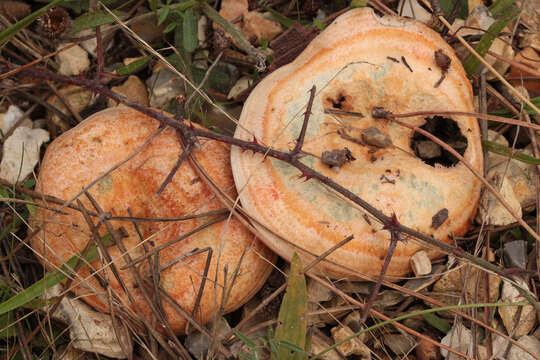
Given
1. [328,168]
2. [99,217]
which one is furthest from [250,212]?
[99,217]

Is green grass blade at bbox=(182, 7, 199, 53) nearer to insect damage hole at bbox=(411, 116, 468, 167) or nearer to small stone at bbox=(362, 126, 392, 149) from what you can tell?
small stone at bbox=(362, 126, 392, 149)

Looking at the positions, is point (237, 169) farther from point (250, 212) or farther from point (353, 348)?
point (353, 348)

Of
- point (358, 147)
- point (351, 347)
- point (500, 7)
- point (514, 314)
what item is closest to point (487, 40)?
point (500, 7)

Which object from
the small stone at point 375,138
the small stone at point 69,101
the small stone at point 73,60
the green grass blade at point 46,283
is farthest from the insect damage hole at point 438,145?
the small stone at point 73,60

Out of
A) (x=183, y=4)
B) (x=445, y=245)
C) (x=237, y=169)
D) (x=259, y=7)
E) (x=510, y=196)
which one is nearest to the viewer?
(x=445, y=245)

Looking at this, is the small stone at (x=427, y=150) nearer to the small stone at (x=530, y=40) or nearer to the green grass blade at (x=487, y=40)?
the green grass blade at (x=487, y=40)

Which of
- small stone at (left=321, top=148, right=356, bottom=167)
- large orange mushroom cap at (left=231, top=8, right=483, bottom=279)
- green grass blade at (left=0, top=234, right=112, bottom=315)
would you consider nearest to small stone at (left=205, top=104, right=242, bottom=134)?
large orange mushroom cap at (left=231, top=8, right=483, bottom=279)

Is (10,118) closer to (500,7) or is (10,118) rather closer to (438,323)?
(438,323)
